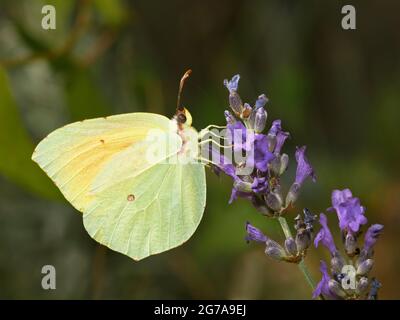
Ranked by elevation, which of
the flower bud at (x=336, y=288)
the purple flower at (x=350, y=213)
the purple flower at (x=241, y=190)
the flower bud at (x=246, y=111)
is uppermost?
the flower bud at (x=246, y=111)

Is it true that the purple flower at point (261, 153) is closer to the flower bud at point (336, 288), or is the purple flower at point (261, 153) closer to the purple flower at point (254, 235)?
the purple flower at point (254, 235)

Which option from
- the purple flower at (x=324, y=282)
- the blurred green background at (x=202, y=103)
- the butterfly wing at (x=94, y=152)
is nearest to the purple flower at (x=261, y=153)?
the purple flower at (x=324, y=282)

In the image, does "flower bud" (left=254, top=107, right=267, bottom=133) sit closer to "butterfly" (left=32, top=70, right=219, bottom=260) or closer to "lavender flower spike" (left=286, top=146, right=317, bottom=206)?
"lavender flower spike" (left=286, top=146, right=317, bottom=206)

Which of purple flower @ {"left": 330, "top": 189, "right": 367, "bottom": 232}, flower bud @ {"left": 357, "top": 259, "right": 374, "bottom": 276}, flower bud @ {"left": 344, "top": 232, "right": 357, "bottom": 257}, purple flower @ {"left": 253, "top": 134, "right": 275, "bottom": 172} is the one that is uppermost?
purple flower @ {"left": 253, "top": 134, "right": 275, "bottom": 172}

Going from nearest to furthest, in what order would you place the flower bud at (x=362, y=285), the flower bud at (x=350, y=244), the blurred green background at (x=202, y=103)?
the flower bud at (x=362, y=285)
the flower bud at (x=350, y=244)
the blurred green background at (x=202, y=103)

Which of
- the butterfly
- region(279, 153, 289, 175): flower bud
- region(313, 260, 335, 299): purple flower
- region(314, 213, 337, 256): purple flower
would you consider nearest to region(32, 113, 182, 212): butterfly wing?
the butterfly

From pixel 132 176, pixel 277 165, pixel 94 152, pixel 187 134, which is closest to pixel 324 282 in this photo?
pixel 277 165
